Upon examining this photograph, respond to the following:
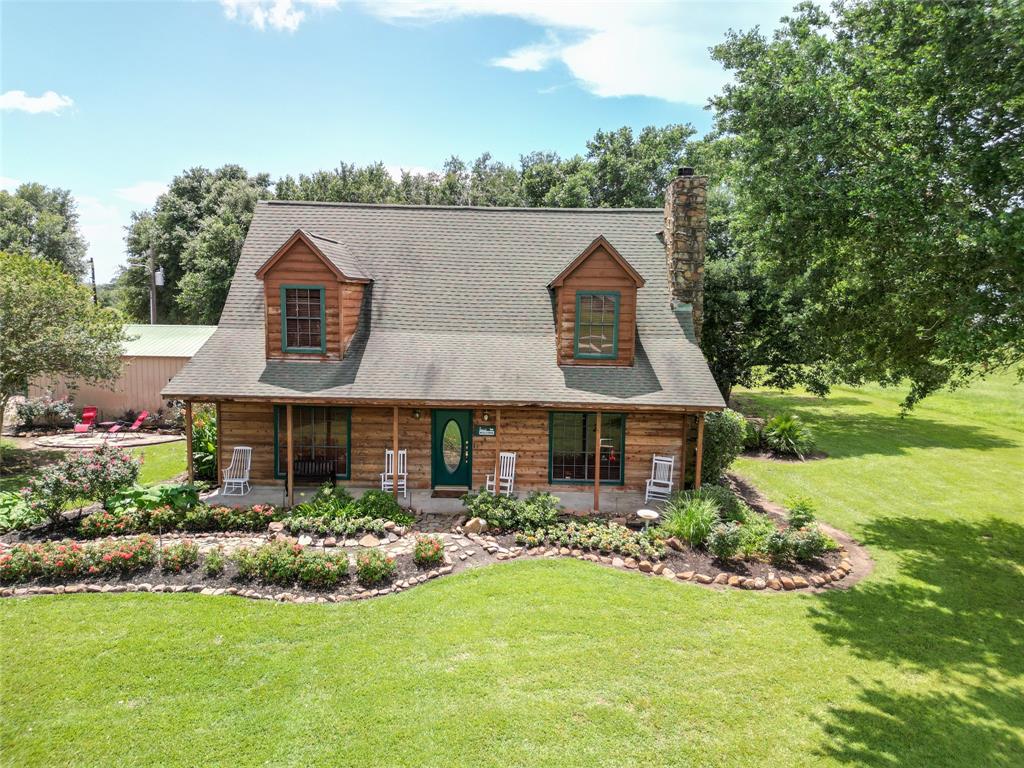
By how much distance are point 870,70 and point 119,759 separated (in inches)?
657

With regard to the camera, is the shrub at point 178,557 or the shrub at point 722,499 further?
the shrub at point 722,499

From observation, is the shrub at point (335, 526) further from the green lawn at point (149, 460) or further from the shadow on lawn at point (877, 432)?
the shadow on lawn at point (877, 432)

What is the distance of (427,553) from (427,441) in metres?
4.47

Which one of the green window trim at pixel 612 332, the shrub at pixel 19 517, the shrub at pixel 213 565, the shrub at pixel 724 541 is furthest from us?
the green window trim at pixel 612 332

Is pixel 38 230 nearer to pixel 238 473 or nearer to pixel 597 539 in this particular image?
pixel 238 473

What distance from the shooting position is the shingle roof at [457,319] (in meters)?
13.5

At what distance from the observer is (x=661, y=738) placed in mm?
6586

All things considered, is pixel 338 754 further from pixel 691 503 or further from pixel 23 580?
pixel 691 503

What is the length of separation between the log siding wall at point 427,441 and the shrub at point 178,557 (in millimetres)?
4442

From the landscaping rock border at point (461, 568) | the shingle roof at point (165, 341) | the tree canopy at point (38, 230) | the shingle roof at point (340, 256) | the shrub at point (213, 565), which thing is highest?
the tree canopy at point (38, 230)

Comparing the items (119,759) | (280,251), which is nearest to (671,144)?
(280,251)

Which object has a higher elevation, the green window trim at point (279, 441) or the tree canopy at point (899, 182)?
the tree canopy at point (899, 182)

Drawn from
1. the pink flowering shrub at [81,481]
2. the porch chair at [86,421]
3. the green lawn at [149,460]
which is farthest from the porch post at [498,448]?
the porch chair at [86,421]

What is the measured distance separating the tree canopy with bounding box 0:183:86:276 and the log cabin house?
46719 millimetres
